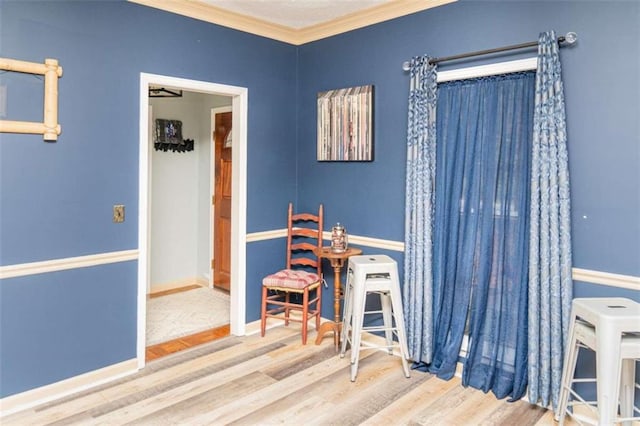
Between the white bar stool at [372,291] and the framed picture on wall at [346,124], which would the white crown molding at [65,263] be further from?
the framed picture on wall at [346,124]

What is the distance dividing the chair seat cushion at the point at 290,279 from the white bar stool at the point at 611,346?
2001mm

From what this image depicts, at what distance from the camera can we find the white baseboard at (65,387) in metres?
2.65

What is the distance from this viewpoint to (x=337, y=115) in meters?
3.83

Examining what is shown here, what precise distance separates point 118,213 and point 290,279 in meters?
1.40

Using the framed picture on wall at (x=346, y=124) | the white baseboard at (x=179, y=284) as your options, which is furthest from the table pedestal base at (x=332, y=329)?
the white baseboard at (x=179, y=284)

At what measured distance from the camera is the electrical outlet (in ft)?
9.96

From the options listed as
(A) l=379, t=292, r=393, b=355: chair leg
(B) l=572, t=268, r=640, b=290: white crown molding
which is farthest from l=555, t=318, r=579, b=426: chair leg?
(A) l=379, t=292, r=393, b=355: chair leg

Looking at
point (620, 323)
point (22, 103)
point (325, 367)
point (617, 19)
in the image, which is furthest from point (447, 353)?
point (22, 103)

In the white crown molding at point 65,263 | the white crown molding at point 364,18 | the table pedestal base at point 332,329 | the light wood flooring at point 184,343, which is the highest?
the white crown molding at point 364,18

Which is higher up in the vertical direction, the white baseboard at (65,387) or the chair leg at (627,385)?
the chair leg at (627,385)

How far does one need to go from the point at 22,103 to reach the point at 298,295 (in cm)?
257

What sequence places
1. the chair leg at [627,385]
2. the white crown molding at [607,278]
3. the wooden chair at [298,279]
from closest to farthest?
the chair leg at [627,385] < the white crown molding at [607,278] < the wooden chair at [298,279]

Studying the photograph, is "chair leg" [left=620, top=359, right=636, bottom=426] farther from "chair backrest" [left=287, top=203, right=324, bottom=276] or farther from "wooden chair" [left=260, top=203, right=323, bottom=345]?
"chair backrest" [left=287, top=203, right=324, bottom=276]

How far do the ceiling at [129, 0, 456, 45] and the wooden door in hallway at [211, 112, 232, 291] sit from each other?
1445 millimetres
